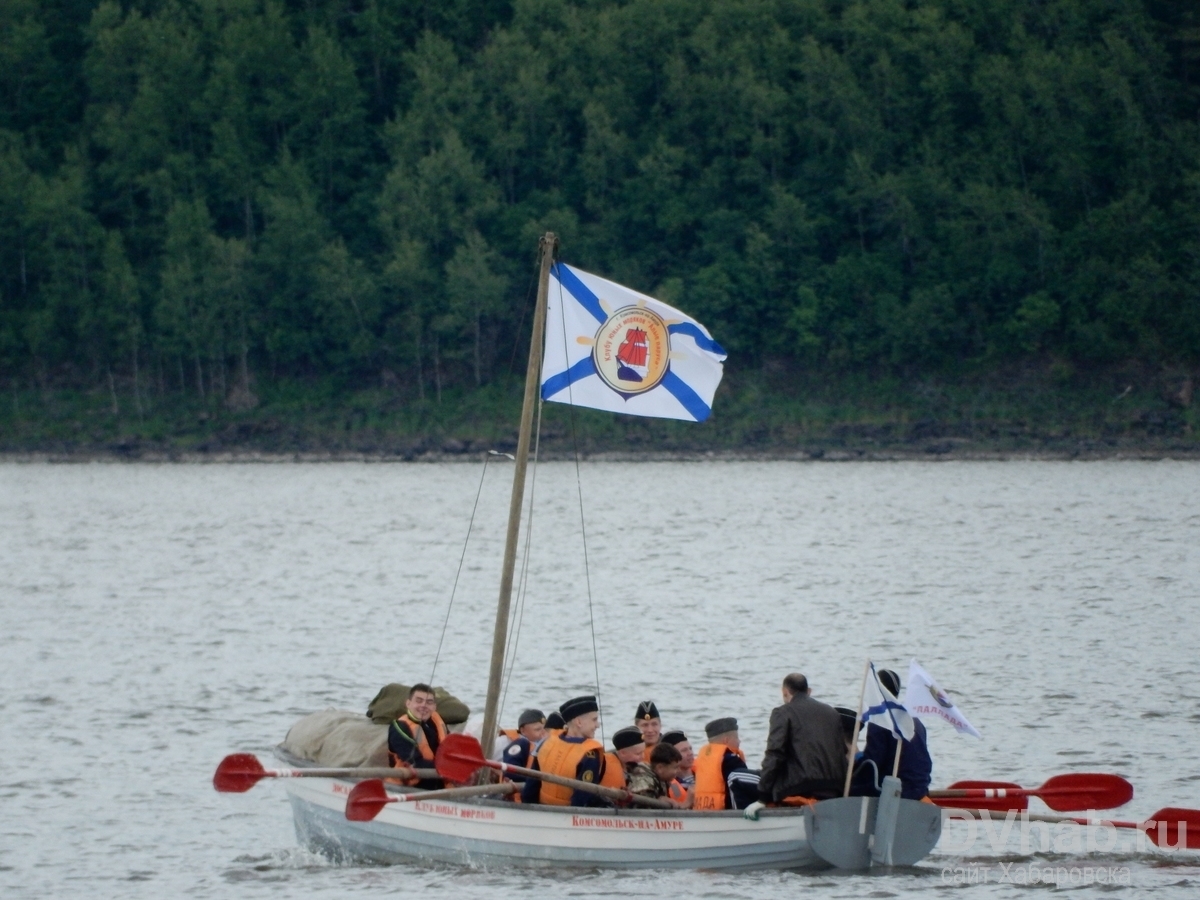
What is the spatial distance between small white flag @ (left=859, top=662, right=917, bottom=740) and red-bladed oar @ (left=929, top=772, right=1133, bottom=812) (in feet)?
4.04

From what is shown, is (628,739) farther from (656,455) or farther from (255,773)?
(656,455)

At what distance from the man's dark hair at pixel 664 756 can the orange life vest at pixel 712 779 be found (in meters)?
0.25

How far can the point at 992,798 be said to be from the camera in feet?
54.3

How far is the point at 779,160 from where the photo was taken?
305ft

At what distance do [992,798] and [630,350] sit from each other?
206 inches

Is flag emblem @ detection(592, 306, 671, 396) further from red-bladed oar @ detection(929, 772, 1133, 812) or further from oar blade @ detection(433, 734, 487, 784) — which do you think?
red-bladed oar @ detection(929, 772, 1133, 812)

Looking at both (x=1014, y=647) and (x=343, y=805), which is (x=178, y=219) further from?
(x=343, y=805)

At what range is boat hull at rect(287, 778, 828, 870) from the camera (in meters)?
15.4

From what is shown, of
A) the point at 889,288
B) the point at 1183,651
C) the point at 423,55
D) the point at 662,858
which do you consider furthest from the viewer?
the point at 423,55

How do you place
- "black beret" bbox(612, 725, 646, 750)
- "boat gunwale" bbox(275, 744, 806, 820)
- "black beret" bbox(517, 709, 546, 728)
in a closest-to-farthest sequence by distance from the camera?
"boat gunwale" bbox(275, 744, 806, 820) → "black beret" bbox(612, 725, 646, 750) → "black beret" bbox(517, 709, 546, 728)

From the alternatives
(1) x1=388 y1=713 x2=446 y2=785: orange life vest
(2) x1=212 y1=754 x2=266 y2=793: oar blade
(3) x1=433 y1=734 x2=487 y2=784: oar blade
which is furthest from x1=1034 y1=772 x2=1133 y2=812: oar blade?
(2) x1=212 y1=754 x2=266 y2=793: oar blade

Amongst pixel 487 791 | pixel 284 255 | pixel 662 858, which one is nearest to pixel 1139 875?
pixel 662 858

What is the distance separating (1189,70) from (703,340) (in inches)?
3248

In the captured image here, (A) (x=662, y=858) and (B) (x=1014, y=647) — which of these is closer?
(A) (x=662, y=858)
